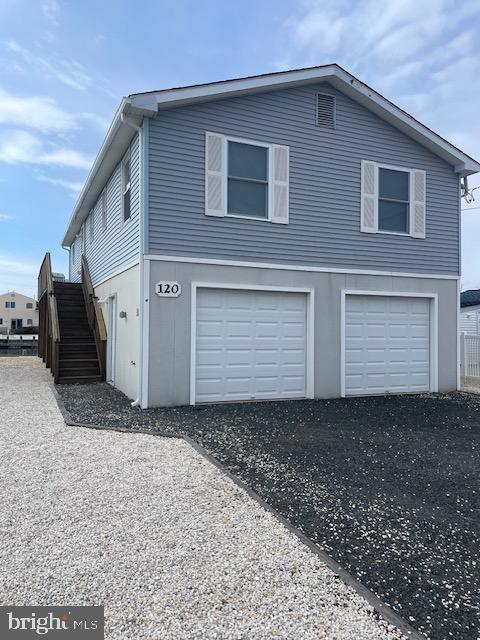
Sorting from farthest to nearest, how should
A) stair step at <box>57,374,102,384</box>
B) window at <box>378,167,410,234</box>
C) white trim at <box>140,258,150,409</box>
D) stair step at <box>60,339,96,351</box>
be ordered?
1. stair step at <box>60,339,96,351</box>
2. stair step at <box>57,374,102,384</box>
3. window at <box>378,167,410,234</box>
4. white trim at <box>140,258,150,409</box>

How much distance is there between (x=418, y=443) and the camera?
546 cm

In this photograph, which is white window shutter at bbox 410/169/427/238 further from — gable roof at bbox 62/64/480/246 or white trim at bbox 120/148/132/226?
white trim at bbox 120/148/132/226

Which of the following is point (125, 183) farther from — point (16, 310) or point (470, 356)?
point (16, 310)

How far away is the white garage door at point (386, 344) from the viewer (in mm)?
8938

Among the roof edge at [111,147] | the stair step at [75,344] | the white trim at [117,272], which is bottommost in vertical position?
the stair step at [75,344]

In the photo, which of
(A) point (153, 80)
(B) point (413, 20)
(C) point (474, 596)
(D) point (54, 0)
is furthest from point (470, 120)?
(C) point (474, 596)

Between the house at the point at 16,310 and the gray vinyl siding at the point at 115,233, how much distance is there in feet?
165

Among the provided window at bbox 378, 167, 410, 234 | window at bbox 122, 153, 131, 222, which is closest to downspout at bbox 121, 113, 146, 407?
window at bbox 122, 153, 131, 222

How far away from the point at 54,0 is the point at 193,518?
1103 cm

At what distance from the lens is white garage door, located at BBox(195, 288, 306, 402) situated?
7840mm

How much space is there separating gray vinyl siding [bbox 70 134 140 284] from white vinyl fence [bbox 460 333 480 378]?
31.5 ft

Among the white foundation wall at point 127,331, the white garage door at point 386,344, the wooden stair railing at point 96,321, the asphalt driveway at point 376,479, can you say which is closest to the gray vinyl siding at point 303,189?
the white garage door at point 386,344

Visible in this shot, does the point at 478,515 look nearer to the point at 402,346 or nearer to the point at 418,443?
the point at 418,443

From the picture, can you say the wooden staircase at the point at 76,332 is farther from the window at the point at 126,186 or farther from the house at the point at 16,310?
the house at the point at 16,310
